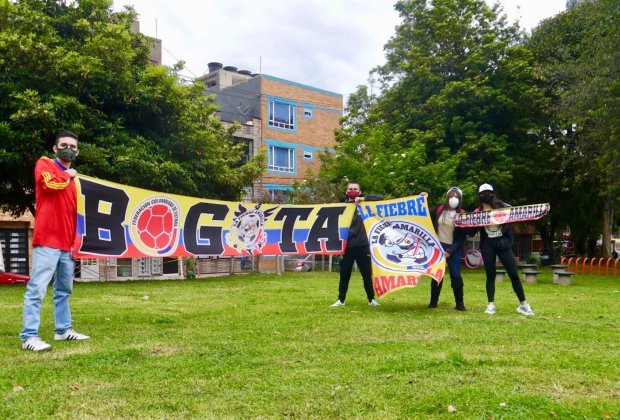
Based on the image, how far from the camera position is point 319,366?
5043 millimetres


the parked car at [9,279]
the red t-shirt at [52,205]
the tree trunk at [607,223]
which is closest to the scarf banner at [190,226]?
the red t-shirt at [52,205]

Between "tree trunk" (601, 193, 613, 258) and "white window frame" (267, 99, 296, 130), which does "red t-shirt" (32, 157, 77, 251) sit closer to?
"tree trunk" (601, 193, 613, 258)

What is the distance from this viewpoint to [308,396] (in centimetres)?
411

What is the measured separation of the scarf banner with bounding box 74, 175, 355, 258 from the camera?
303 inches

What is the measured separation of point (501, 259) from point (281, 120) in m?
33.6

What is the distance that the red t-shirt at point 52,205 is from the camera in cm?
600

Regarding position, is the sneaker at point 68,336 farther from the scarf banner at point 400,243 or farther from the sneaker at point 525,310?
the sneaker at point 525,310

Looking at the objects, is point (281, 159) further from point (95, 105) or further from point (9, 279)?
point (9, 279)

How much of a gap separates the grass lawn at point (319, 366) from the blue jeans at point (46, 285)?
355mm

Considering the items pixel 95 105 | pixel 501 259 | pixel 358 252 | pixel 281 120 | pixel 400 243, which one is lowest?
pixel 501 259

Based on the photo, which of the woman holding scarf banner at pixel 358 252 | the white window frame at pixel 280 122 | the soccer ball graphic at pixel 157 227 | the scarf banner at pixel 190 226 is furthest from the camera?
the white window frame at pixel 280 122

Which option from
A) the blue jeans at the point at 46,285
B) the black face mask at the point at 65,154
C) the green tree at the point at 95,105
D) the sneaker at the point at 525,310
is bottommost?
the sneaker at the point at 525,310

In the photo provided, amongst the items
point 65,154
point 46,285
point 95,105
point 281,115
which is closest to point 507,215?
point 65,154

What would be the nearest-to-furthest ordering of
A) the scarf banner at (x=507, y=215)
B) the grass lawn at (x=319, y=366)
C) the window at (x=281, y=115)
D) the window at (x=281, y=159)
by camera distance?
the grass lawn at (x=319, y=366)
the scarf banner at (x=507, y=215)
the window at (x=281, y=115)
the window at (x=281, y=159)
